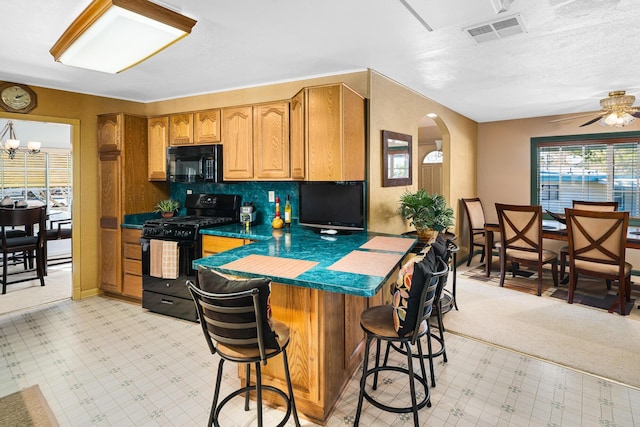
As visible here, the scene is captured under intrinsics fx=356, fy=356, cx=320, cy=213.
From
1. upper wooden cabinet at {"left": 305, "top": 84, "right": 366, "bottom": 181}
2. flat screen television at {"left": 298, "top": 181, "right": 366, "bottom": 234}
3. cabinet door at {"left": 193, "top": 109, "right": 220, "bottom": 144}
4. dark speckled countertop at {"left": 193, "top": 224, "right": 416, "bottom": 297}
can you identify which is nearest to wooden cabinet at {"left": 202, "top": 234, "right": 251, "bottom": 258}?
dark speckled countertop at {"left": 193, "top": 224, "right": 416, "bottom": 297}

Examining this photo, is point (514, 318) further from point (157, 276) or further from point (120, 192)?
point (120, 192)

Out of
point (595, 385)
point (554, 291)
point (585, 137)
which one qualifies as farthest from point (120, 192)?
point (585, 137)

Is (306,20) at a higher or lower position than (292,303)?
higher

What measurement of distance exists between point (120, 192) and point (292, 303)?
3.07 meters

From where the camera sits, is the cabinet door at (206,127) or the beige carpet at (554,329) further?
the cabinet door at (206,127)

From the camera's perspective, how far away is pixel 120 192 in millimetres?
4137

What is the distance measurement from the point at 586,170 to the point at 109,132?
22.3 feet

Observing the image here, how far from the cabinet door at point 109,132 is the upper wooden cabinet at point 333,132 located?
94.9 inches

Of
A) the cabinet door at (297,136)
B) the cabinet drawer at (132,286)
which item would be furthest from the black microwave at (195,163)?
the cabinet drawer at (132,286)

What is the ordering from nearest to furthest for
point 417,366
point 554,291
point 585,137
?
point 417,366
point 554,291
point 585,137

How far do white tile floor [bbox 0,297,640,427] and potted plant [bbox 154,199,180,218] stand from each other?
1402 mm

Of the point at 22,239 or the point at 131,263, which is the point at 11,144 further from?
Result: the point at 131,263

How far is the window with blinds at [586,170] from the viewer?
17.3ft

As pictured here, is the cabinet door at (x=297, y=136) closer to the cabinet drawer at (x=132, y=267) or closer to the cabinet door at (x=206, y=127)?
the cabinet door at (x=206, y=127)
